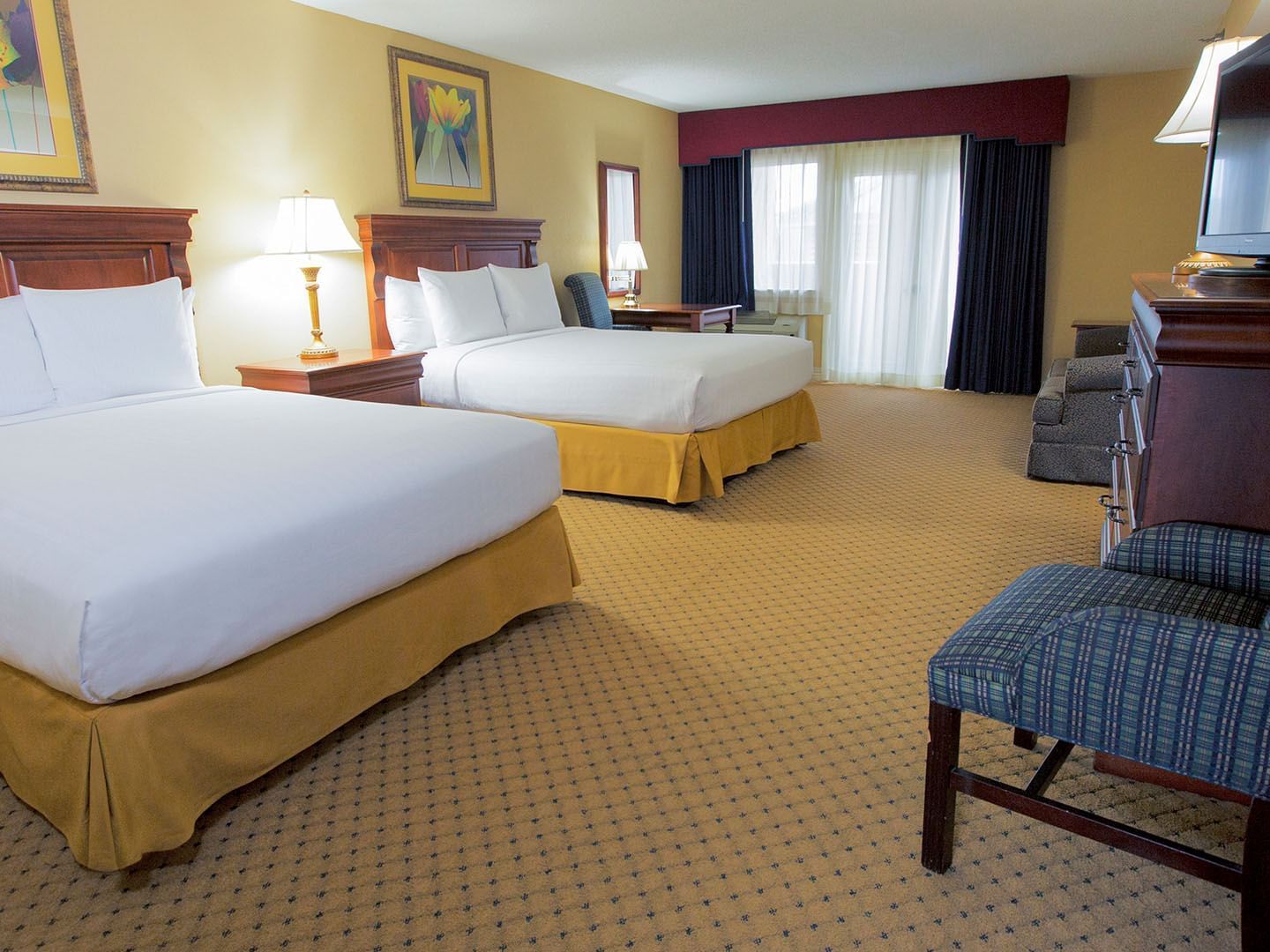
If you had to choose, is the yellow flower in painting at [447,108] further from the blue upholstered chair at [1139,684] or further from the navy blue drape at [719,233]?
the blue upholstered chair at [1139,684]

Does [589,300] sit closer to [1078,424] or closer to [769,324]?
[769,324]

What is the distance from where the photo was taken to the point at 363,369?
4.12m

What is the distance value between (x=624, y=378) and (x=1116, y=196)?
470cm

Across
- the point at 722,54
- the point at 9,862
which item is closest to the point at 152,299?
the point at 9,862

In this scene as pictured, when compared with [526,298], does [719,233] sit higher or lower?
higher

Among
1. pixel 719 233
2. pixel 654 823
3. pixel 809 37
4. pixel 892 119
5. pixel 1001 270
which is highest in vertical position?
pixel 809 37

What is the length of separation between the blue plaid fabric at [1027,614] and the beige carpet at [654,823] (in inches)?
18.1

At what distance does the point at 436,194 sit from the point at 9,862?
4284 mm

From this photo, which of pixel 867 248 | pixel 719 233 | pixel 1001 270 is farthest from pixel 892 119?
pixel 719 233

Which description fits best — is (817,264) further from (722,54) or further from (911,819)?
(911,819)

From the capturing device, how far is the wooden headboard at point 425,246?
4863 millimetres

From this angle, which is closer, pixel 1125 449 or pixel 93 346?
pixel 1125 449

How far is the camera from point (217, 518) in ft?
6.22

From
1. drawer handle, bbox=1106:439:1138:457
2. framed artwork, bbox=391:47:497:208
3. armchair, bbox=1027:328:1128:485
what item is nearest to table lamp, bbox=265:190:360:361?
framed artwork, bbox=391:47:497:208
